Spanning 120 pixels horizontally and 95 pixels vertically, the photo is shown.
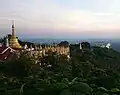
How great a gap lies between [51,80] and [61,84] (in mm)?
265

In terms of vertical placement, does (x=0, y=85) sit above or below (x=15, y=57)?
below

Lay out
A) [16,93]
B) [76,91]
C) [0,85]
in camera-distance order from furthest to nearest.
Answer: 1. [0,85]
2. [16,93]
3. [76,91]

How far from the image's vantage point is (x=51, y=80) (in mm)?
2248

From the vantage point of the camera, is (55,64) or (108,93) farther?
(55,64)

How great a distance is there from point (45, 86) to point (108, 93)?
0.44 metres

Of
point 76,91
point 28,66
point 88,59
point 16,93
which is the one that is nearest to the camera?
point 76,91

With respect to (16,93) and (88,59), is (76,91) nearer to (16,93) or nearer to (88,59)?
(16,93)

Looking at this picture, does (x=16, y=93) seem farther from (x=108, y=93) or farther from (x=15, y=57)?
(x=108, y=93)

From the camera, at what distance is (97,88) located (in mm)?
2076

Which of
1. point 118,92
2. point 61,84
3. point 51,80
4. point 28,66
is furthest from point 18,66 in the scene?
point 118,92

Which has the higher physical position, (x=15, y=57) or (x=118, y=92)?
(x=15, y=57)

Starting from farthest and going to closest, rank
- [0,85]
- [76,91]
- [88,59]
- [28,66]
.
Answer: [88,59] < [28,66] < [0,85] < [76,91]

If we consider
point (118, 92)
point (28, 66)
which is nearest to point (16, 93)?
point (28, 66)

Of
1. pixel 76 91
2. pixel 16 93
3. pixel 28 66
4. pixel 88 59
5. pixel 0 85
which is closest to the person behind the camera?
pixel 76 91
